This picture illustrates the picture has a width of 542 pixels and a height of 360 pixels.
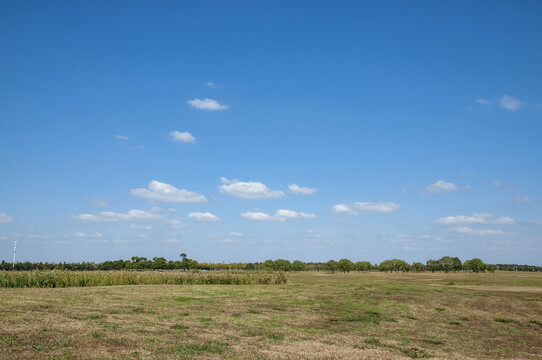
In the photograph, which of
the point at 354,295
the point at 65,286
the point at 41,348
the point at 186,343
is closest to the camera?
the point at 41,348

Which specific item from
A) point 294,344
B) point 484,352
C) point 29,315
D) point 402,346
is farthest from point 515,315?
point 29,315

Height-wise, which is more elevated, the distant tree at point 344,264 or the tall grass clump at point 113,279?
the tall grass clump at point 113,279

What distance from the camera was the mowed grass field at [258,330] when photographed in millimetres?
11102

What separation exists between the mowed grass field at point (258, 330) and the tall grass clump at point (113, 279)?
540 inches

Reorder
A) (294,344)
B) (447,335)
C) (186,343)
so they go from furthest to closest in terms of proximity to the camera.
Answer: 1. (447,335)
2. (294,344)
3. (186,343)

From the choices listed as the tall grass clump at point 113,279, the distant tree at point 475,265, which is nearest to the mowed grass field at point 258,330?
the tall grass clump at point 113,279

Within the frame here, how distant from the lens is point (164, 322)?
15.4 meters

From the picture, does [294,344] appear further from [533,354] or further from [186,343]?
[533,354]

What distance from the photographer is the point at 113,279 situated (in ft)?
120

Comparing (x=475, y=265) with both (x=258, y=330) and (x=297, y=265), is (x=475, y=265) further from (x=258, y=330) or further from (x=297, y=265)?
(x=258, y=330)

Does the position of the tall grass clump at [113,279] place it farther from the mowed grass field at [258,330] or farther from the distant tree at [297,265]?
the distant tree at [297,265]

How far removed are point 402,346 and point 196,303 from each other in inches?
517

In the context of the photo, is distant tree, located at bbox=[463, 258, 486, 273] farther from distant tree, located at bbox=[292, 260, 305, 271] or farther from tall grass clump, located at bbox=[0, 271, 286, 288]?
tall grass clump, located at bbox=[0, 271, 286, 288]

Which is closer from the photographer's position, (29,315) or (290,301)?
(29,315)
